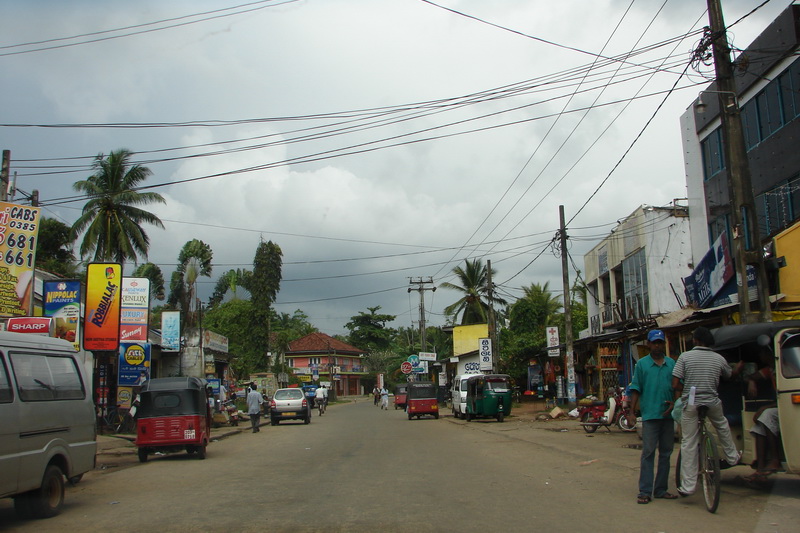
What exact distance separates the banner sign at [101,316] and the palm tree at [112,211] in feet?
38.7

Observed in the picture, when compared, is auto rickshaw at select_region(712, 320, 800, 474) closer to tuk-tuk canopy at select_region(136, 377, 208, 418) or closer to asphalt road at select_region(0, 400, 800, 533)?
asphalt road at select_region(0, 400, 800, 533)

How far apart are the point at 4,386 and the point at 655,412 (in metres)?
7.47

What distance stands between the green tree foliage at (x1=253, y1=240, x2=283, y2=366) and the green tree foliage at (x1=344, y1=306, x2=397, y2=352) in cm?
4684

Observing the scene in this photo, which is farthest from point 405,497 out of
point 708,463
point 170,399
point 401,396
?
point 401,396

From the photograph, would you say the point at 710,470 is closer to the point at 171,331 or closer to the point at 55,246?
the point at 171,331

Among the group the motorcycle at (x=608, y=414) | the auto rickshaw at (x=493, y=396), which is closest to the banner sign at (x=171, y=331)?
the auto rickshaw at (x=493, y=396)

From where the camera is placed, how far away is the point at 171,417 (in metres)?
15.7

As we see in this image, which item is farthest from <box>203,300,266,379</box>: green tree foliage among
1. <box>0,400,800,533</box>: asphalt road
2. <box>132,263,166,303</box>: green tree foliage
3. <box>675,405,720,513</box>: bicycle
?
<box>675,405,720,513</box>: bicycle

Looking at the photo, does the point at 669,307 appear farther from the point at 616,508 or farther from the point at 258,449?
the point at 616,508

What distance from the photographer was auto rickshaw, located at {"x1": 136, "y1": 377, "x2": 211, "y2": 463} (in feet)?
51.3

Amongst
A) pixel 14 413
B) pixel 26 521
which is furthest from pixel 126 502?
pixel 14 413

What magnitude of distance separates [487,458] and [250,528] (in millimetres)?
8061

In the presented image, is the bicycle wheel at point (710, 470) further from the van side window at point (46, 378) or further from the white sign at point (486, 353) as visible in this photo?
the white sign at point (486, 353)

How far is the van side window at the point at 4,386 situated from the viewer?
750 centimetres
